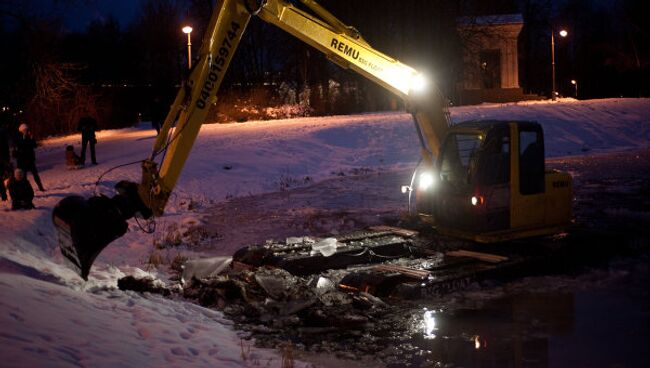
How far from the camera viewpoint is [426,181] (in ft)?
43.7

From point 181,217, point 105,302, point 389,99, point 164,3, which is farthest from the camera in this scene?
point 164,3

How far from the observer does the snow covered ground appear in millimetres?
7273

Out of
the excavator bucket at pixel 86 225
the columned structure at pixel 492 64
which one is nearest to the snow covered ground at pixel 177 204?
the excavator bucket at pixel 86 225

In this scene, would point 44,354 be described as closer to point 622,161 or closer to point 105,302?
point 105,302

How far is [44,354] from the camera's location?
6332mm

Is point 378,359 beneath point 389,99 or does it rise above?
beneath

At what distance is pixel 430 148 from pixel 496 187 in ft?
5.37

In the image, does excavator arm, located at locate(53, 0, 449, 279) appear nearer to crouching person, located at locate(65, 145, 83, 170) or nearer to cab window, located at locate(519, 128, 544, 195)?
cab window, located at locate(519, 128, 544, 195)

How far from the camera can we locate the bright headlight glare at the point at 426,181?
13.2 m

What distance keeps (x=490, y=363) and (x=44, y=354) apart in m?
4.46

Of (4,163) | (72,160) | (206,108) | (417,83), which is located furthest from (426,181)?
(72,160)

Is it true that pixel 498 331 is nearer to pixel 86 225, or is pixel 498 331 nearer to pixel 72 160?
pixel 86 225

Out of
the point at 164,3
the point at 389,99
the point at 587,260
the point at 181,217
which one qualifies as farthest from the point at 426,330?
the point at 164,3

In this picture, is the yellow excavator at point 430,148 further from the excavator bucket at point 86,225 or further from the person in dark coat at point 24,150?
the person in dark coat at point 24,150
